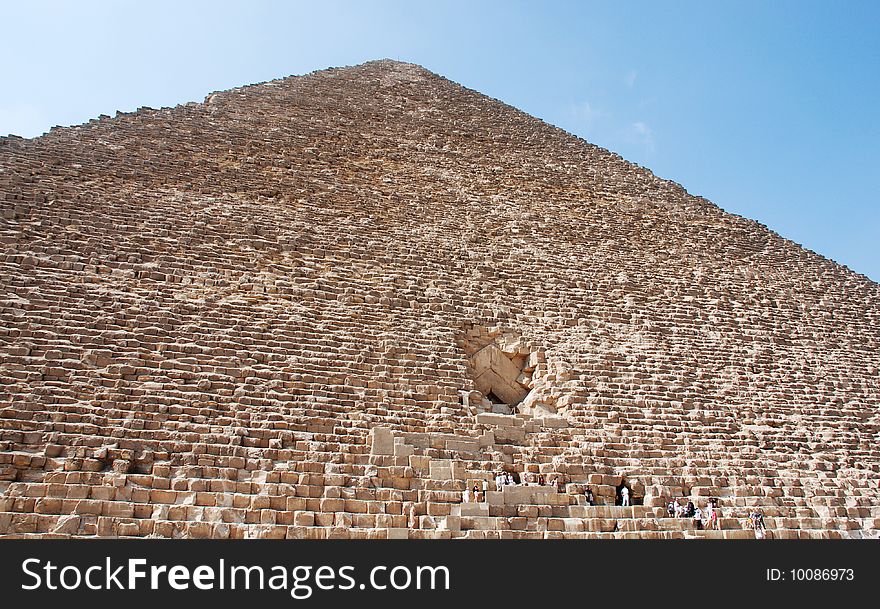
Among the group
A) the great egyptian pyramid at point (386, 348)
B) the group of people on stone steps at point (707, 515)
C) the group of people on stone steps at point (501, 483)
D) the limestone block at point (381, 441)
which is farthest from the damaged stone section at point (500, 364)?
the group of people on stone steps at point (707, 515)

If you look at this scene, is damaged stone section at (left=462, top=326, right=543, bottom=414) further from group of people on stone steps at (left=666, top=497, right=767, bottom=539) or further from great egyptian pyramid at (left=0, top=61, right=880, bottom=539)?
group of people on stone steps at (left=666, top=497, right=767, bottom=539)

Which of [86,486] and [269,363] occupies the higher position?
[269,363]

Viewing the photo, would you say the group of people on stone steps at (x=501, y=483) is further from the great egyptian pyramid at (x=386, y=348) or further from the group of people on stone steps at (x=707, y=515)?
the group of people on stone steps at (x=707, y=515)

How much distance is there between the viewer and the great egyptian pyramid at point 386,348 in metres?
4.38

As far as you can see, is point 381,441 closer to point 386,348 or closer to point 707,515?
point 386,348

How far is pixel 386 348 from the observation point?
589cm

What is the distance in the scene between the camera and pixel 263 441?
4652 mm

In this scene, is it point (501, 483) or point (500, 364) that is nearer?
point (501, 483)

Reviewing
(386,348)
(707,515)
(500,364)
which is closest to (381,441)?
(386,348)

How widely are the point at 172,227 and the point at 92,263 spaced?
3.26 feet

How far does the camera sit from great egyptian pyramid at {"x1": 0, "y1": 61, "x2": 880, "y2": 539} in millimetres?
4383

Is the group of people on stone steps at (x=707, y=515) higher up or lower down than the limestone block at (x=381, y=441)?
lower down

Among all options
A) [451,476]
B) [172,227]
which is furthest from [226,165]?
[451,476]

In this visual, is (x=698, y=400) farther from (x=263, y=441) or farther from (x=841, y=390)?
(x=263, y=441)
